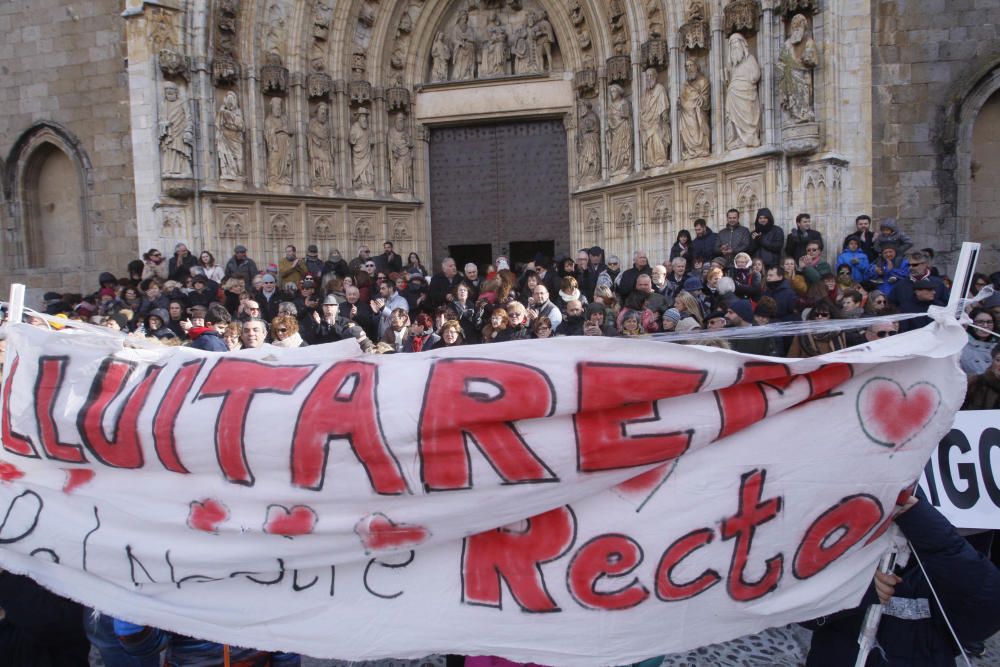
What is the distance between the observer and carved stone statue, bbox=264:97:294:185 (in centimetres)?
1302

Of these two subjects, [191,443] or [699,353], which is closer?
[699,353]

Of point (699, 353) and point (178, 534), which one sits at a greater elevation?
point (699, 353)

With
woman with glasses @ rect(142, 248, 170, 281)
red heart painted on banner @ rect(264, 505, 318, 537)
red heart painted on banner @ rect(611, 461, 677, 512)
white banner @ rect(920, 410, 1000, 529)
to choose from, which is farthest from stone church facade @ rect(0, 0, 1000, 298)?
red heart painted on banner @ rect(264, 505, 318, 537)

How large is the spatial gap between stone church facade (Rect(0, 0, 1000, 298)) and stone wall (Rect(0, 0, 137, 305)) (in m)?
0.04

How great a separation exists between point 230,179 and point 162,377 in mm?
10711

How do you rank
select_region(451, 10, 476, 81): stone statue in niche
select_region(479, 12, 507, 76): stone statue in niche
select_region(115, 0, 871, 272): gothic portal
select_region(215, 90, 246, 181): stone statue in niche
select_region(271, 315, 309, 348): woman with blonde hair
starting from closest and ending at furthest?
1. select_region(271, 315, 309, 348): woman with blonde hair
2. select_region(115, 0, 871, 272): gothic portal
3. select_region(215, 90, 246, 181): stone statue in niche
4. select_region(479, 12, 507, 76): stone statue in niche
5. select_region(451, 10, 476, 81): stone statue in niche

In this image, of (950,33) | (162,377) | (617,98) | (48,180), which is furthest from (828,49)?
(48,180)

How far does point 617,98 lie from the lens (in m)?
12.6

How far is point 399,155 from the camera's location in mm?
14023

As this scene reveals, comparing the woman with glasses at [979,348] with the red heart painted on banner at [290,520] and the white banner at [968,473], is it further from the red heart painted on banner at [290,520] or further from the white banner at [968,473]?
the red heart painted on banner at [290,520]

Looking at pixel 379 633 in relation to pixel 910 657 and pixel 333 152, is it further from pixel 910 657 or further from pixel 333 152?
pixel 333 152

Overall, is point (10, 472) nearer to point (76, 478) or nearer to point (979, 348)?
point (76, 478)

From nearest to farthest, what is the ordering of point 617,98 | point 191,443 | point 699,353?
1. point 699,353
2. point 191,443
3. point 617,98

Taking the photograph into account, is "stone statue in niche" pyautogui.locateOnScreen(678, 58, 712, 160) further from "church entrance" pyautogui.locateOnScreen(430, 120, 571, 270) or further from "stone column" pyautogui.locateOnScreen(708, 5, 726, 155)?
"church entrance" pyautogui.locateOnScreen(430, 120, 571, 270)
